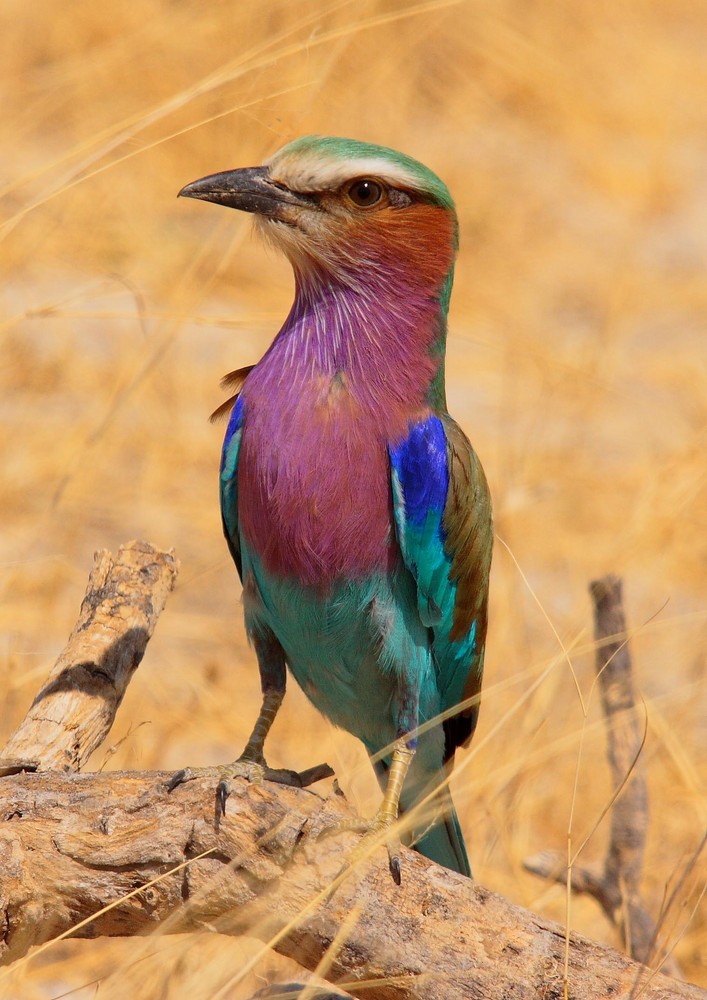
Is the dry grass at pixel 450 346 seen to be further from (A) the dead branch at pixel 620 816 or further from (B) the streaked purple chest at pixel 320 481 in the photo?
(B) the streaked purple chest at pixel 320 481

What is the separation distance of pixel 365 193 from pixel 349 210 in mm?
44

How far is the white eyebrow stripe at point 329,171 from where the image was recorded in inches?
98.7

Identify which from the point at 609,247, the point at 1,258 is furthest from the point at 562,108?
the point at 1,258

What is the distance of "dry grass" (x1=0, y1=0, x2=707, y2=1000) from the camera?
136 inches

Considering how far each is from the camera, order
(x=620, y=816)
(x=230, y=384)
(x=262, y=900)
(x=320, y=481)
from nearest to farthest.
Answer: (x=262, y=900)
(x=320, y=481)
(x=230, y=384)
(x=620, y=816)

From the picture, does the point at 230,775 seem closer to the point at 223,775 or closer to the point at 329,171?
the point at 223,775

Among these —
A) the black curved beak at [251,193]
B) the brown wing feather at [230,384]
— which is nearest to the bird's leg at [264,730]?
the brown wing feather at [230,384]

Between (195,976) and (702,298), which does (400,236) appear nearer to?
(195,976)

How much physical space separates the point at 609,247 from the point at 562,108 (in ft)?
5.27

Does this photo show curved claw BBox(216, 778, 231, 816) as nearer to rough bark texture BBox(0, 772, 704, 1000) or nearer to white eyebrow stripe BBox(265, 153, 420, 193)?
rough bark texture BBox(0, 772, 704, 1000)

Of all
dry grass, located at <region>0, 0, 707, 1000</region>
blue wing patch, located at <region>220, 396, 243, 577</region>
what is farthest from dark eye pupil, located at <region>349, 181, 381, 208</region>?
blue wing patch, located at <region>220, 396, 243, 577</region>

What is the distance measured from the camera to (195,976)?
2.80 m

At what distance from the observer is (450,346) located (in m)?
6.54

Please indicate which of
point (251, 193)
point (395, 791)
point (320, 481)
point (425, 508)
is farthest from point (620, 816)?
point (251, 193)
